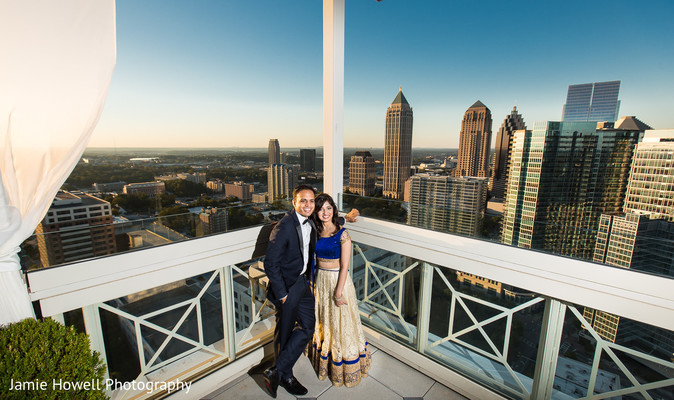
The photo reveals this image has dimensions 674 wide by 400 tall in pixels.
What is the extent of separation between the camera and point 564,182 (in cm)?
563

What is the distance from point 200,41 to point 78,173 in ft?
25.8

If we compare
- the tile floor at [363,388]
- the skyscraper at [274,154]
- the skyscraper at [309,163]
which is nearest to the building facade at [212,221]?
the skyscraper at [309,163]

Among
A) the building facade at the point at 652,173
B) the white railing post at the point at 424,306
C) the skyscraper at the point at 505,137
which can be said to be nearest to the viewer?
the white railing post at the point at 424,306

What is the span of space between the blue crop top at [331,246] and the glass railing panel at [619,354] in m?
1.48

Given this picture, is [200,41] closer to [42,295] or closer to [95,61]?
[95,61]

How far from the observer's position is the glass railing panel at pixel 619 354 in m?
1.33

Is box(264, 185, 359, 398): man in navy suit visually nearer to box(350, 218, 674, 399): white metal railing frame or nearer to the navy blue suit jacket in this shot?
the navy blue suit jacket

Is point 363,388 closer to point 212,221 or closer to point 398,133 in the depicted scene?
point 212,221

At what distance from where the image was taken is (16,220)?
3.83 feet

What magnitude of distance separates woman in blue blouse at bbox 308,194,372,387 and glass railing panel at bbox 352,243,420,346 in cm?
53

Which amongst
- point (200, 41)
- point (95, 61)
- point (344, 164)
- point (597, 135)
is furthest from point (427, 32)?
point (95, 61)

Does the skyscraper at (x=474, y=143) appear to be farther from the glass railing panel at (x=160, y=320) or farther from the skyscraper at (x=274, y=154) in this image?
the skyscraper at (x=274, y=154)

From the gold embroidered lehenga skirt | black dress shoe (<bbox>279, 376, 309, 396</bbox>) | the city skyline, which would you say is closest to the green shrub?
black dress shoe (<bbox>279, 376, 309, 396</bbox>)

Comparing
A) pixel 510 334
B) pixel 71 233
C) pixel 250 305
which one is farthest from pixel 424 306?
pixel 71 233
